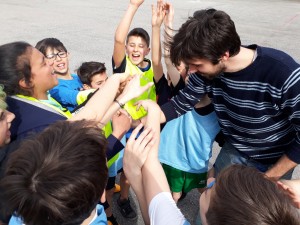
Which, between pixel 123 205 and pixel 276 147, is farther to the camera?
pixel 123 205

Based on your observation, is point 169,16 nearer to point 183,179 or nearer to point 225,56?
point 225,56

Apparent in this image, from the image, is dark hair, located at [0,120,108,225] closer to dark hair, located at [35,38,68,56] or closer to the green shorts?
the green shorts

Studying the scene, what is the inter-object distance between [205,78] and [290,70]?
478 millimetres

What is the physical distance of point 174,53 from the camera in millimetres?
1681

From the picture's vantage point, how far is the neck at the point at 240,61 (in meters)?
1.58

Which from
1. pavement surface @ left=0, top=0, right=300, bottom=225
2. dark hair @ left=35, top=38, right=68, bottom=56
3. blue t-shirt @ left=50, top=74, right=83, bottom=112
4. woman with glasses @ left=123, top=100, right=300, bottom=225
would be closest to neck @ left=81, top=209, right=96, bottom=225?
woman with glasses @ left=123, top=100, right=300, bottom=225

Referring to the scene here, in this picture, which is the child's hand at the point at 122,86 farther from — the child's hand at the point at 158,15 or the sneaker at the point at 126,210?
the sneaker at the point at 126,210

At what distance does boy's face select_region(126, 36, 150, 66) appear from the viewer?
2842mm

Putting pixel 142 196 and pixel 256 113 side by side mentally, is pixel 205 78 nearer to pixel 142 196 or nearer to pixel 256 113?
pixel 256 113

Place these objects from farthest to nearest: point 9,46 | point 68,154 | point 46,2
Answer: point 46,2
point 9,46
point 68,154

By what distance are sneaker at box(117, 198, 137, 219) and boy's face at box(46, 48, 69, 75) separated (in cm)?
138

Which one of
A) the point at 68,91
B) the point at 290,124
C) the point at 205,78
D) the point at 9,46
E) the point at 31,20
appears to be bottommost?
the point at 31,20

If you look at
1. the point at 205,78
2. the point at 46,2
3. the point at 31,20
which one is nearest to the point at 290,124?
the point at 205,78

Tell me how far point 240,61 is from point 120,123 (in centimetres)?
76
